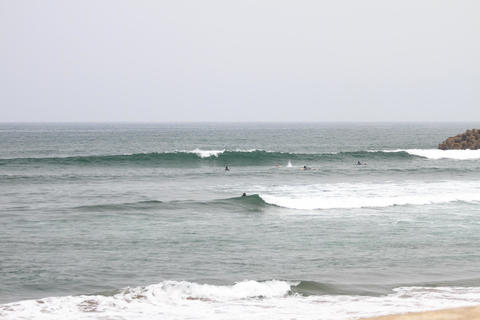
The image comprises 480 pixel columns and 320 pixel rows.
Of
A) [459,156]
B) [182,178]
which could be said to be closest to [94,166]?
[182,178]

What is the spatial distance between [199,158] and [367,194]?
92.2ft

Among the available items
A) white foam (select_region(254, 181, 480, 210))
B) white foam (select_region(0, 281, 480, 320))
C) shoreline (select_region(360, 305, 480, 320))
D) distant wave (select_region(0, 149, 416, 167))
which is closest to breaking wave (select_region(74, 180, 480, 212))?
white foam (select_region(254, 181, 480, 210))

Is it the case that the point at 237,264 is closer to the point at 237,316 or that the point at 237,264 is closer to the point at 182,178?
the point at 237,316

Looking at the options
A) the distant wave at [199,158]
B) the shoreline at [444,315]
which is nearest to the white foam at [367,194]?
the distant wave at [199,158]

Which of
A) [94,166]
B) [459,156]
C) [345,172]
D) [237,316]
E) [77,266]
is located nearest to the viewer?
[237,316]

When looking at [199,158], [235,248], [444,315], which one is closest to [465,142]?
[199,158]

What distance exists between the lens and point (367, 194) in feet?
100

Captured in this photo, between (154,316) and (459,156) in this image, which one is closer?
(154,316)

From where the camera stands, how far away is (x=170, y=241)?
18312 mm

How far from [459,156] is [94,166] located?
3793cm

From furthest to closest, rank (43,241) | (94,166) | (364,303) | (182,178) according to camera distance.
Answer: (94,166), (182,178), (43,241), (364,303)

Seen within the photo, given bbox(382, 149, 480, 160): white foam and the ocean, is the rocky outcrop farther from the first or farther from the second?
the ocean

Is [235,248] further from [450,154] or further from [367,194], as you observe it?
[450,154]

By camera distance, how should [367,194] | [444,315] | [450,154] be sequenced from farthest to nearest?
[450,154] < [367,194] < [444,315]
